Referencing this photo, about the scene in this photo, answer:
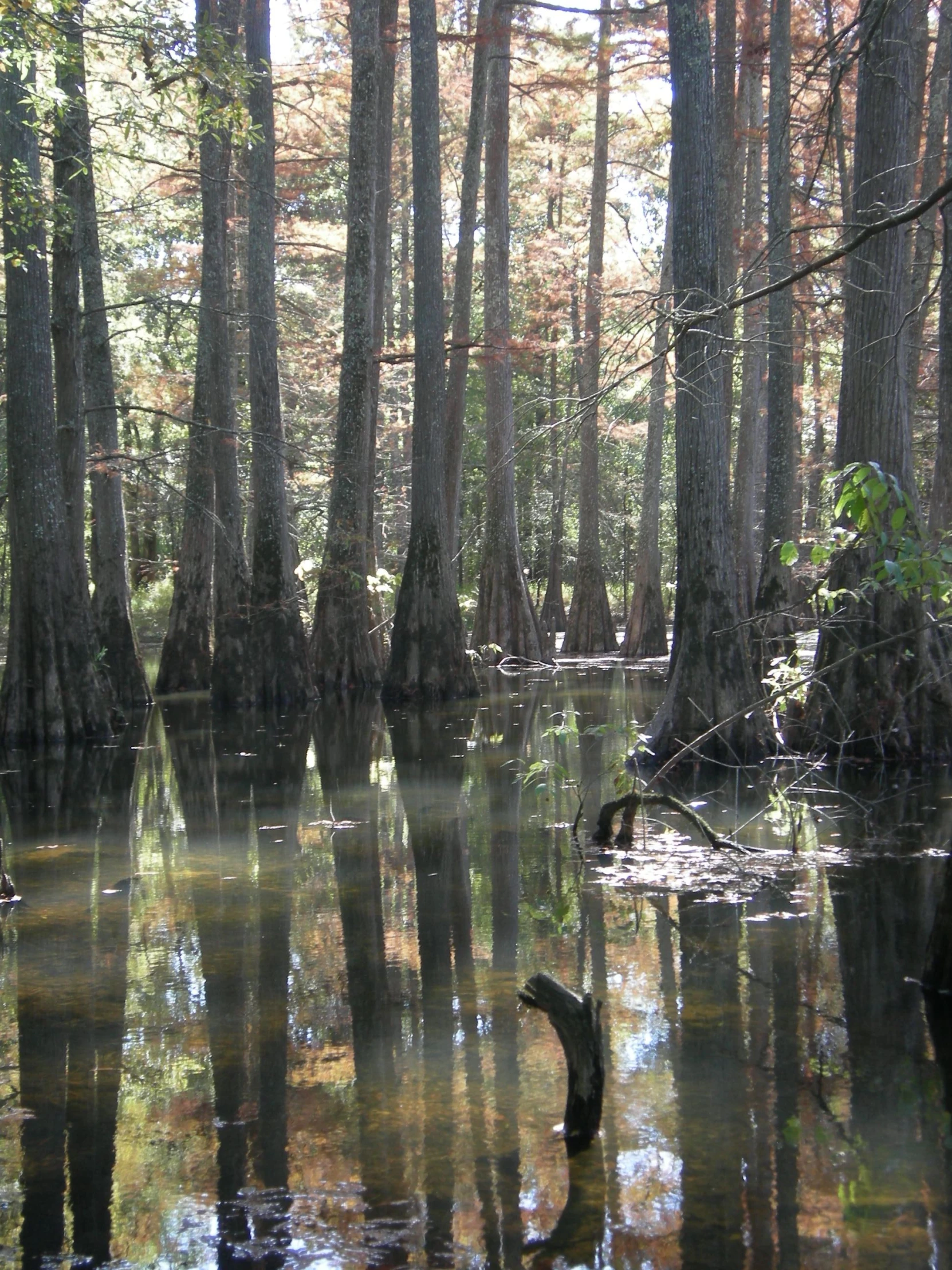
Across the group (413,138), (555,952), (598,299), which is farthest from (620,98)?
(555,952)

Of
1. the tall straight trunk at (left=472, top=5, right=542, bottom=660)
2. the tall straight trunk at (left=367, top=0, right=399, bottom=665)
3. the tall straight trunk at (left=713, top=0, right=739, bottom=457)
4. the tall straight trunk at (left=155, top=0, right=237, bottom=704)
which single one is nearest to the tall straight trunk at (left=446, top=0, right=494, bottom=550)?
the tall straight trunk at (left=472, top=5, right=542, bottom=660)

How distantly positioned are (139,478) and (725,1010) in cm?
963

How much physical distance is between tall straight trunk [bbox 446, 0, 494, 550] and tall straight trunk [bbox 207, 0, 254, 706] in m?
3.23

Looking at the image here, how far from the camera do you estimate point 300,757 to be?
10.8m

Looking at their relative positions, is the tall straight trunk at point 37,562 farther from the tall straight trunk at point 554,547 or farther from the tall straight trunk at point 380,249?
the tall straight trunk at point 554,547

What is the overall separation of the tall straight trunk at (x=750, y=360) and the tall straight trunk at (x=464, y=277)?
381 centimetres

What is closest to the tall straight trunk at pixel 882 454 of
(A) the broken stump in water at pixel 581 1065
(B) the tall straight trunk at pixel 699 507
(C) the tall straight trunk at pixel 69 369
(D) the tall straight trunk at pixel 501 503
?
(B) the tall straight trunk at pixel 699 507

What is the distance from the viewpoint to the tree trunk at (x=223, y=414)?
15055mm

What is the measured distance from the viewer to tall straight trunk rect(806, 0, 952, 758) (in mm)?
8719

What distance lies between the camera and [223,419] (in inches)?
632

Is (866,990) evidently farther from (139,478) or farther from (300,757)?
(139,478)

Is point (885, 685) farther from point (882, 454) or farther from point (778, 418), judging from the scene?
point (778, 418)

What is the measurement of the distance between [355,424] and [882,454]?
8.19 m

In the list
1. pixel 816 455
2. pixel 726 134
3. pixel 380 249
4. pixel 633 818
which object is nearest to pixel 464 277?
pixel 380 249
